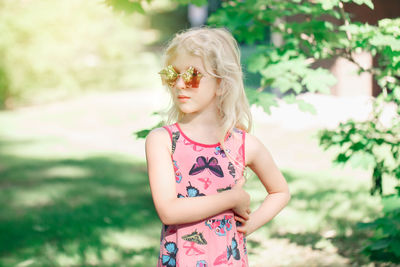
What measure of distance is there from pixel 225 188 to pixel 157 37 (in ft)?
72.1

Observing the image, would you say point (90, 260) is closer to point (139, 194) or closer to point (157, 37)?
point (139, 194)

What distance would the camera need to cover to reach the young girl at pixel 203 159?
74.4 inches

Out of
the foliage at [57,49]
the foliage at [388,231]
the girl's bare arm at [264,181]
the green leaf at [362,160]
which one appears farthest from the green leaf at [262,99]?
the foliage at [57,49]

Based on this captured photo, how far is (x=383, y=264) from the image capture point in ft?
12.7

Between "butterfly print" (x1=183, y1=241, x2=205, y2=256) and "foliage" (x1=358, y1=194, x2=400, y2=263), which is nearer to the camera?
"butterfly print" (x1=183, y1=241, x2=205, y2=256)

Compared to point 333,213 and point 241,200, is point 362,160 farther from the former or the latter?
point 333,213

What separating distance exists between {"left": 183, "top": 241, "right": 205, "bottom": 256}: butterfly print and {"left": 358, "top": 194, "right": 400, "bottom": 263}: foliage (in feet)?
6.10

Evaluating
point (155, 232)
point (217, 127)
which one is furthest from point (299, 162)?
point (217, 127)

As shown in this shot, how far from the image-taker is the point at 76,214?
5.49 metres

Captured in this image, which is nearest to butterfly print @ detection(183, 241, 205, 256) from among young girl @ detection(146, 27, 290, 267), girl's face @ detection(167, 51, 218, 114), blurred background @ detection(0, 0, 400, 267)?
young girl @ detection(146, 27, 290, 267)

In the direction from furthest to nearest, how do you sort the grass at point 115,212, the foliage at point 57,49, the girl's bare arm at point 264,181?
the foliage at point 57,49 < the grass at point 115,212 < the girl's bare arm at point 264,181

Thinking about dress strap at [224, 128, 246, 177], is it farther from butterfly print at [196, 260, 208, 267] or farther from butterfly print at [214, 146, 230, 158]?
butterfly print at [196, 260, 208, 267]

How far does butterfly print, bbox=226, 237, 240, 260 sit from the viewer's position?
6.49ft

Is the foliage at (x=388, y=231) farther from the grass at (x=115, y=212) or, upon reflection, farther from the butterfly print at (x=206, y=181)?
the butterfly print at (x=206, y=181)
